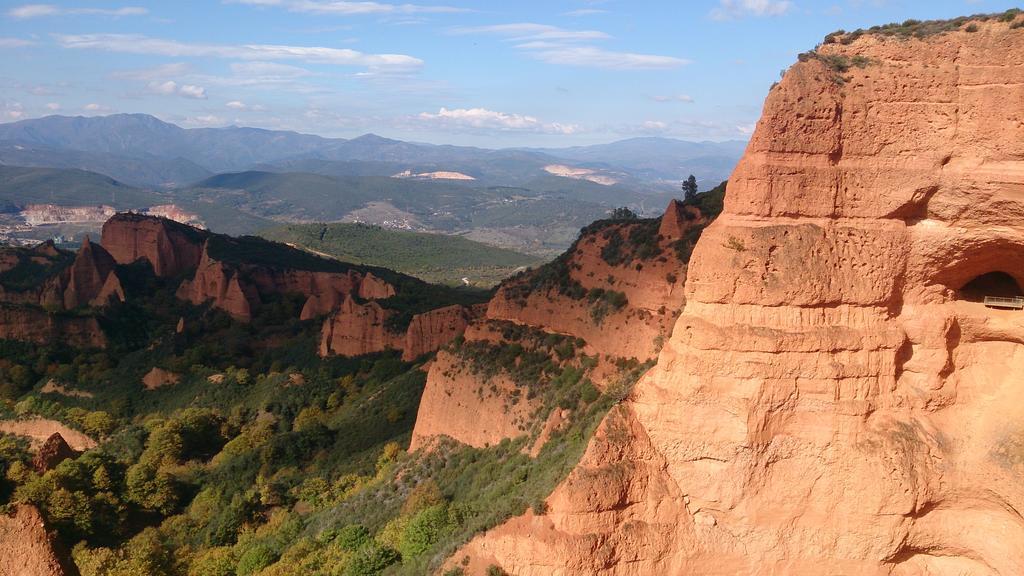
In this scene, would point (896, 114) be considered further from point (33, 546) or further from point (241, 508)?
point (241, 508)

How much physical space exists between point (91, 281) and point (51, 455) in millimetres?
33920

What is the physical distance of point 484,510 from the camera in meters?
22.8

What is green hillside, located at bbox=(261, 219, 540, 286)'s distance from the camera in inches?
4254

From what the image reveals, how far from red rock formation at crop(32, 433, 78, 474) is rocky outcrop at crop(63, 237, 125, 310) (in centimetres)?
2834

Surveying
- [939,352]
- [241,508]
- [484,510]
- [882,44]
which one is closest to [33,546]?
[484,510]

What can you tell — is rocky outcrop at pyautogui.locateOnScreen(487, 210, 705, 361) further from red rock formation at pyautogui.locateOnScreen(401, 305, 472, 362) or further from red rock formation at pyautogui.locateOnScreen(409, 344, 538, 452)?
red rock formation at pyautogui.locateOnScreen(401, 305, 472, 362)

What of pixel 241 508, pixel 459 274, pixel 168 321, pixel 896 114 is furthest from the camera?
pixel 459 274

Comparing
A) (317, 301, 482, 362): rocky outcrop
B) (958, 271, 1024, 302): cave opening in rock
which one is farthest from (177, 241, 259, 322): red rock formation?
(958, 271, 1024, 302): cave opening in rock

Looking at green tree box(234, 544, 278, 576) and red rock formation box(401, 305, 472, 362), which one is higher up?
red rock formation box(401, 305, 472, 362)

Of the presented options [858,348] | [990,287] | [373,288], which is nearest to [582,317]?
[858,348]

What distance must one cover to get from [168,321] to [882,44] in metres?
60.0

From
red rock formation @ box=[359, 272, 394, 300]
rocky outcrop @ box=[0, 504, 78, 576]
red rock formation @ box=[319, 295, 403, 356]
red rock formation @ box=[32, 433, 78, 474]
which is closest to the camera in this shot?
rocky outcrop @ box=[0, 504, 78, 576]

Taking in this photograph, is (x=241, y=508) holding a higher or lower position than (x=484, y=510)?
lower

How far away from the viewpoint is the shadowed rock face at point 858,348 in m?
15.9
